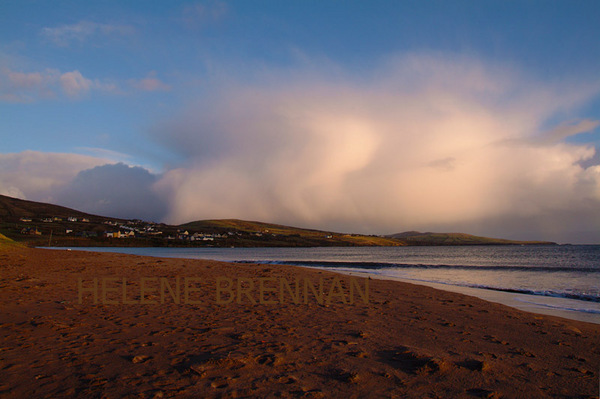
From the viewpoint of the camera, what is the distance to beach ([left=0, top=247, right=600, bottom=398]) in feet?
15.2

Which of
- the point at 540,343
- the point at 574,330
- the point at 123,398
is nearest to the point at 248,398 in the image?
the point at 123,398

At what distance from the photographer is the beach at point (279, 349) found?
462 centimetres

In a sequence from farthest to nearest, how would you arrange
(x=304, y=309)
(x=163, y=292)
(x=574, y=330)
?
(x=163, y=292)
(x=304, y=309)
(x=574, y=330)

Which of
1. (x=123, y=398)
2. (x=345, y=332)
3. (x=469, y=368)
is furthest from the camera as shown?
(x=345, y=332)

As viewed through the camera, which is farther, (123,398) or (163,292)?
(163,292)

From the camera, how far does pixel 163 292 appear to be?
13.0 meters

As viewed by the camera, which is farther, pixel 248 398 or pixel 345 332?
pixel 345 332

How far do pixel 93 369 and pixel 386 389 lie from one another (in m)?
4.40

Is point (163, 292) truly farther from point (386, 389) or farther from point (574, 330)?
point (574, 330)

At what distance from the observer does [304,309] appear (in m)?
10.4

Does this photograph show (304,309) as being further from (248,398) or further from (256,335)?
(248,398)

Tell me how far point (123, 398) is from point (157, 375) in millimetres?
746

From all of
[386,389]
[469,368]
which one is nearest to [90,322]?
[386,389]

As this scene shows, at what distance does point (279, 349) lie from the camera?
20.4 feet
